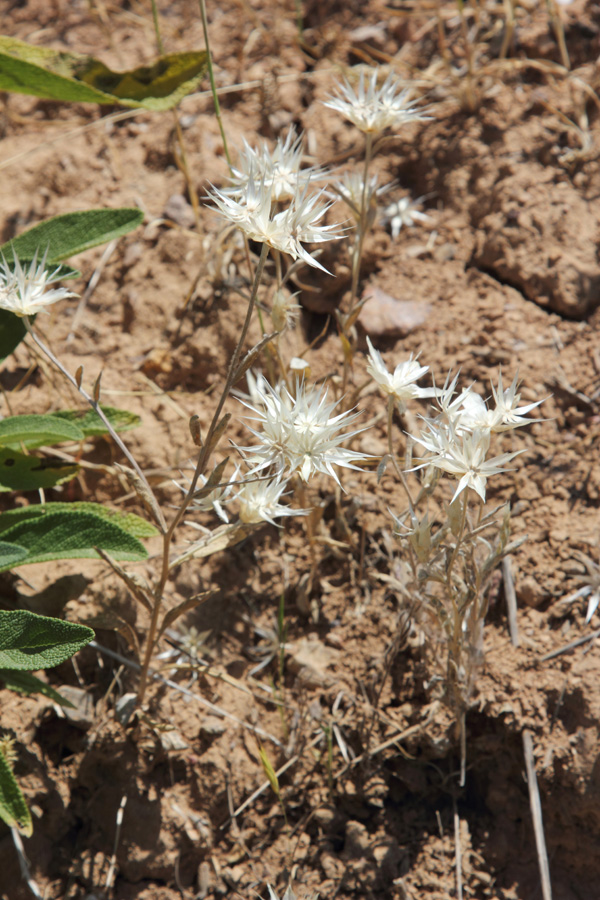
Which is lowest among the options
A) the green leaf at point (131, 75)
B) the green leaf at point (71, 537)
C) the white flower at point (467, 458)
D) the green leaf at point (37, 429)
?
the green leaf at point (71, 537)

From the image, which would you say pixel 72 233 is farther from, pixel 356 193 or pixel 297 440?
pixel 297 440

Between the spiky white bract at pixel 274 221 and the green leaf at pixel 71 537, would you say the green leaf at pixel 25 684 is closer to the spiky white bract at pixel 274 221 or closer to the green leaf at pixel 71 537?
the green leaf at pixel 71 537

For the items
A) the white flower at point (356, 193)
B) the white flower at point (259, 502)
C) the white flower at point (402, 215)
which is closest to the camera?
the white flower at point (259, 502)

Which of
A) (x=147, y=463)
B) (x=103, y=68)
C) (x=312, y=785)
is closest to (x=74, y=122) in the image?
(x=103, y=68)

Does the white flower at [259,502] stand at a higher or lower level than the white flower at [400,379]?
lower

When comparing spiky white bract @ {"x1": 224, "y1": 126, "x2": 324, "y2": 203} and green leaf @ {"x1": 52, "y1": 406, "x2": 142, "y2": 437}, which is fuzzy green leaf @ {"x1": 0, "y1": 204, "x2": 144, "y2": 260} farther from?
spiky white bract @ {"x1": 224, "y1": 126, "x2": 324, "y2": 203}

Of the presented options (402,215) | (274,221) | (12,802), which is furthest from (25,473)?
(402,215)

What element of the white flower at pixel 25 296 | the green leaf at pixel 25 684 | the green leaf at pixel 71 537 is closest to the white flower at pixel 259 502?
the green leaf at pixel 71 537
